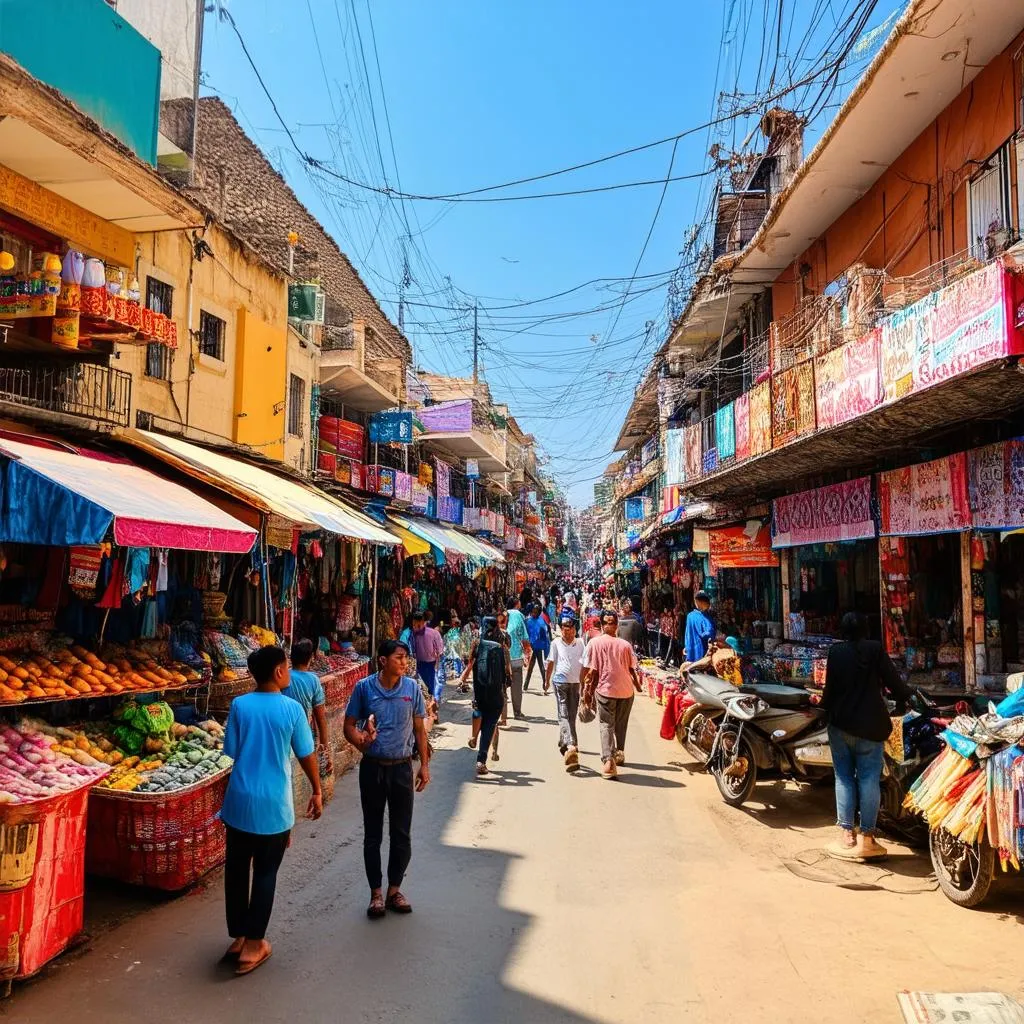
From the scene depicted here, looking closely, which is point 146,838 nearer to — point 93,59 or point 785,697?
point 785,697

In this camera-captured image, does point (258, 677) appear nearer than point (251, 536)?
Yes

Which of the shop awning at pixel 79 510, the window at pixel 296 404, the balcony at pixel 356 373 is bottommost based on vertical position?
the shop awning at pixel 79 510

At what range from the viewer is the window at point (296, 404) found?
14.9 meters

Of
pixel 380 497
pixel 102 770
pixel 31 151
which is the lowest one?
pixel 102 770

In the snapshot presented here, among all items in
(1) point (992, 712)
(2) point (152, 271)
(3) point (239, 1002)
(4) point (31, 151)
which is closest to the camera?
(3) point (239, 1002)

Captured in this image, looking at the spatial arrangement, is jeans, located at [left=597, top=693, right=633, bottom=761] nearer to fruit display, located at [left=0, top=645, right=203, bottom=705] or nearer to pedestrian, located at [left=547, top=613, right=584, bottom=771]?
pedestrian, located at [left=547, top=613, right=584, bottom=771]

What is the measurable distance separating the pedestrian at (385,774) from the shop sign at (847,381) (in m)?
6.00

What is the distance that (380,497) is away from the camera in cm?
1883

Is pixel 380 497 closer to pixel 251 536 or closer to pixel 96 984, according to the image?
pixel 251 536

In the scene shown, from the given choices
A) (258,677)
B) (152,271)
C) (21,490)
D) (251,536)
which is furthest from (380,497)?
(258,677)

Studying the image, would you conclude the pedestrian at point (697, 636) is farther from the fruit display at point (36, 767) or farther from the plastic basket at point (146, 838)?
the fruit display at point (36, 767)

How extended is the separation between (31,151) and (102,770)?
5.83 meters

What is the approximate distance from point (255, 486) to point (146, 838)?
513 centimetres

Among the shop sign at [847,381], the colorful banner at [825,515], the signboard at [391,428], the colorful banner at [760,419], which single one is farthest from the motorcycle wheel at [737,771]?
the signboard at [391,428]
